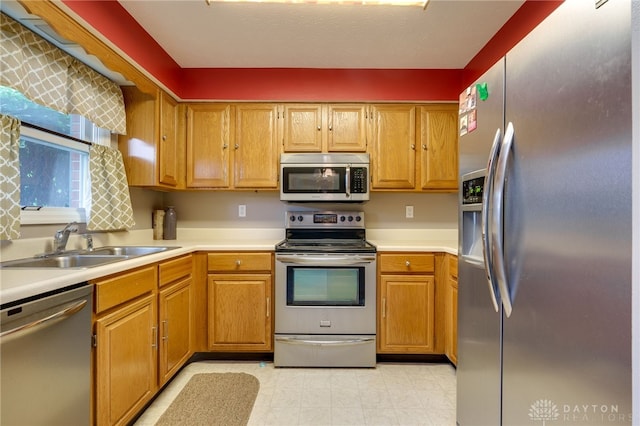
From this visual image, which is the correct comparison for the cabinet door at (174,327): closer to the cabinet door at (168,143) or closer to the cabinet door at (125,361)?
the cabinet door at (125,361)

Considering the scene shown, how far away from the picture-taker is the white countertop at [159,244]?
3.38 ft

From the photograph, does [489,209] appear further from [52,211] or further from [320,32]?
[52,211]

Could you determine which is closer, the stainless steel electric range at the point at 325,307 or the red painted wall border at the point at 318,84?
the stainless steel electric range at the point at 325,307

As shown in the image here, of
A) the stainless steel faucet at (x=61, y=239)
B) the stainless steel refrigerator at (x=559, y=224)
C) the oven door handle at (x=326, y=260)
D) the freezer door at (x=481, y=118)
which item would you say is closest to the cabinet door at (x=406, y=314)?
the oven door handle at (x=326, y=260)

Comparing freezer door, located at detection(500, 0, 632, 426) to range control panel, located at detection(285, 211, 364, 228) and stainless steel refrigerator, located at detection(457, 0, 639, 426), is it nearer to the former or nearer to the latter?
stainless steel refrigerator, located at detection(457, 0, 639, 426)

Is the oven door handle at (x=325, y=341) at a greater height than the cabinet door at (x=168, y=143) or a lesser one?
lesser

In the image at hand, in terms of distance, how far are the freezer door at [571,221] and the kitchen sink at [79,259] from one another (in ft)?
5.57

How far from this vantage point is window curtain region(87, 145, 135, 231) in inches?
78.9

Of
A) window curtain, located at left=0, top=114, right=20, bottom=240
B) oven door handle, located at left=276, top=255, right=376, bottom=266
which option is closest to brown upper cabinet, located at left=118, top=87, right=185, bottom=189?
window curtain, located at left=0, top=114, right=20, bottom=240

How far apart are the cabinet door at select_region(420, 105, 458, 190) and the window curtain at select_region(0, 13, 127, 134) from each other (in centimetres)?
241

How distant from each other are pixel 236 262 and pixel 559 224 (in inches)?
79.5

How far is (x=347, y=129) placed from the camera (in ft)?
8.58

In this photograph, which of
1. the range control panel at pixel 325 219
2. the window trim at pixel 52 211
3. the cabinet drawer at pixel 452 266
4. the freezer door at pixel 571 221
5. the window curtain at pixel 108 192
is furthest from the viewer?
the range control panel at pixel 325 219

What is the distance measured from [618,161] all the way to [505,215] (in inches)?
14.6
